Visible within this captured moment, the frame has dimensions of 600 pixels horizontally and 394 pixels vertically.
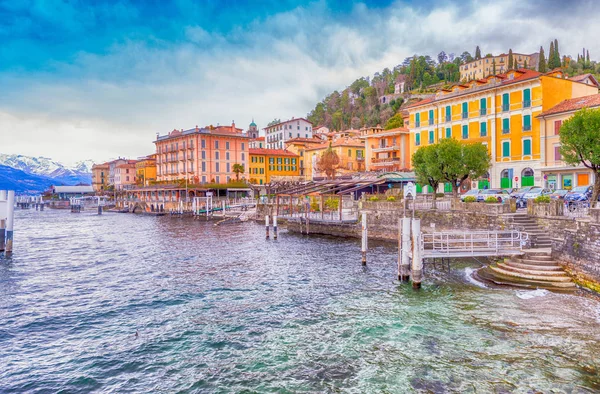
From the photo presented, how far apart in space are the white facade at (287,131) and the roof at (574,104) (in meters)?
83.9

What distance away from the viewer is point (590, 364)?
436 inches

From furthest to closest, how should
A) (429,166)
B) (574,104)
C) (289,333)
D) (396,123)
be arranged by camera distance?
(396,123), (574,104), (429,166), (289,333)

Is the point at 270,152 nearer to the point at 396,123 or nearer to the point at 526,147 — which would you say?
the point at 396,123

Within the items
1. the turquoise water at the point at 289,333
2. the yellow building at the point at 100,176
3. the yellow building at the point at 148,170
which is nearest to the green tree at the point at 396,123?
the yellow building at the point at 148,170

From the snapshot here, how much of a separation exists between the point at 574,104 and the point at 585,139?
19947 mm

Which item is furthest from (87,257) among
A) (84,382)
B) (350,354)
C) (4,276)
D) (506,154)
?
(506,154)

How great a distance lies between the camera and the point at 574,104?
40719 mm

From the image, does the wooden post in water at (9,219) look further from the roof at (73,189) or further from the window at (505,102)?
the roof at (73,189)

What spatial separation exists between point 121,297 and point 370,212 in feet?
79.3

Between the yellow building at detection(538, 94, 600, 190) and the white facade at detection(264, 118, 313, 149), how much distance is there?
83842 mm

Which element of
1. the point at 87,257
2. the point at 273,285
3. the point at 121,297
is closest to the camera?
the point at 121,297

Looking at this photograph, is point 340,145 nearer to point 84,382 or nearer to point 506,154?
point 506,154

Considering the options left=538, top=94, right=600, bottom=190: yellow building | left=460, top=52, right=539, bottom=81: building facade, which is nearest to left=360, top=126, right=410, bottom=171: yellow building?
left=538, top=94, right=600, bottom=190: yellow building

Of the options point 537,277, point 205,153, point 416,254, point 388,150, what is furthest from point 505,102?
point 205,153
